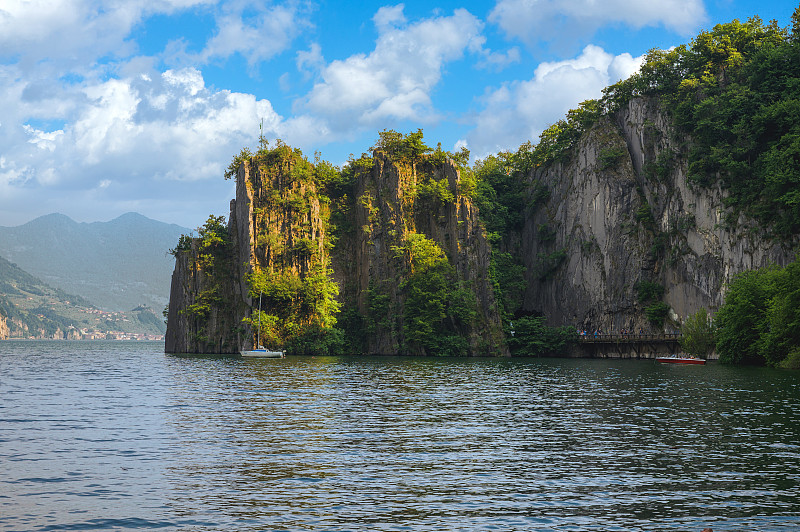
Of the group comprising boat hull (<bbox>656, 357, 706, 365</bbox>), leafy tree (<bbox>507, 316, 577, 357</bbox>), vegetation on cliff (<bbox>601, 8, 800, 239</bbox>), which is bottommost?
boat hull (<bbox>656, 357, 706, 365</bbox>)

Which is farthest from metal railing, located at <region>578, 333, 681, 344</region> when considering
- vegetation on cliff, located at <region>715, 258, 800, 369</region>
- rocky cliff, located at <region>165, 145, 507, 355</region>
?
vegetation on cliff, located at <region>715, 258, 800, 369</region>

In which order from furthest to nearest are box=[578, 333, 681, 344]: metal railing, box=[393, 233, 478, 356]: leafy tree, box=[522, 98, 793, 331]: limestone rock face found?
box=[393, 233, 478, 356]: leafy tree → box=[522, 98, 793, 331]: limestone rock face → box=[578, 333, 681, 344]: metal railing

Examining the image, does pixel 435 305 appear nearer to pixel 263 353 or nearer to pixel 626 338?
pixel 263 353

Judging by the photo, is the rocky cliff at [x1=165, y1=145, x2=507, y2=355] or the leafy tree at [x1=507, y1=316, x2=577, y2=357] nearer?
the leafy tree at [x1=507, y1=316, x2=577, y2=357]

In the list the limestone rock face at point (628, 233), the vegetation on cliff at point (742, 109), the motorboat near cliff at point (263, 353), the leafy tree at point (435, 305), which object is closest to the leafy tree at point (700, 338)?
the limestone rock face at point (628, 233)

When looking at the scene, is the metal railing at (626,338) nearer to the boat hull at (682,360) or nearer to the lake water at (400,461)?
the boat hull at (682,360)

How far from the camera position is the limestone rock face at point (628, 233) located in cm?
10381

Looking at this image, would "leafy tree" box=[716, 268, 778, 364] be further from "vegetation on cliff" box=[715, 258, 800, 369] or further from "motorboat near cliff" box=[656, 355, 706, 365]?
"motorboat near cliff" box=[656, 355, 706, 365]

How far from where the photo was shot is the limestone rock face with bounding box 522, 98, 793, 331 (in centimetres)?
10381

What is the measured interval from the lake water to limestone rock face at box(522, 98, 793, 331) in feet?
201

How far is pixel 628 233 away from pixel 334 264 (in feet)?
163

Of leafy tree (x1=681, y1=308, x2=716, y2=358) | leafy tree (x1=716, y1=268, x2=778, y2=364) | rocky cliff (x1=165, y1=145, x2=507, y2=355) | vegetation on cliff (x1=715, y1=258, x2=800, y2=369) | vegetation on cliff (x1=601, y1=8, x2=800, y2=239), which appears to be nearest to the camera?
vegetation on cliff (x1=715, y1=258, x2=800, y2=369)

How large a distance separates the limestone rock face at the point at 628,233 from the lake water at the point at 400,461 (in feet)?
201

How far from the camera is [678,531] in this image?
16000mm
